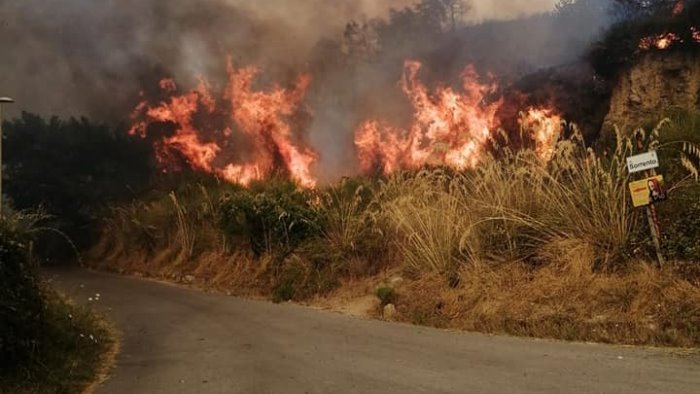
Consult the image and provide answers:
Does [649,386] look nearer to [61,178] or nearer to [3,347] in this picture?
[3,347]

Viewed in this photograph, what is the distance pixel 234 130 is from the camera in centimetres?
2458

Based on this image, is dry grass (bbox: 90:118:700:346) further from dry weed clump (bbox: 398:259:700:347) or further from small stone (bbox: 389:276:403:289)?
small stone (bbox: 389:276:403:289)

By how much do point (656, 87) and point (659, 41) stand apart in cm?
115

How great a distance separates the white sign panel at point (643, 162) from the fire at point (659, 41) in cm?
909

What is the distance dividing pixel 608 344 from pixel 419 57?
19.2 metres

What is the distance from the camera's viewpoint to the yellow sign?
304 inches

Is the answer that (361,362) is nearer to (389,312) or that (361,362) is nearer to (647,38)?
(389,312)

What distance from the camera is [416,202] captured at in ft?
37.2

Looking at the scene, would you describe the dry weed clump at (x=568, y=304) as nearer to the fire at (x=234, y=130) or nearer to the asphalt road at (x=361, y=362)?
the asphalt road at (x=361, y=362)

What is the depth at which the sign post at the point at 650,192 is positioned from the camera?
7.72m

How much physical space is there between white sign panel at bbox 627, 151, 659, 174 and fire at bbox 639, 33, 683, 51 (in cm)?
909

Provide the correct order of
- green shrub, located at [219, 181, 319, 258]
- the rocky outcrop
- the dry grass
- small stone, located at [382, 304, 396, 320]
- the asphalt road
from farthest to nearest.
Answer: the rocky outcrop
green shrub, located at [219, 181, 319, 258]
small stone, located at [382, 304, 396, 320]
the dry grass
the asphalt road

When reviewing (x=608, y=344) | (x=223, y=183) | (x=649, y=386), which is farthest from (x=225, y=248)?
(x=649, y=386)

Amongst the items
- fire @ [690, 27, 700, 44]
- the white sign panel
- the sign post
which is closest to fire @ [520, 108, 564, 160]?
the white sign panel
